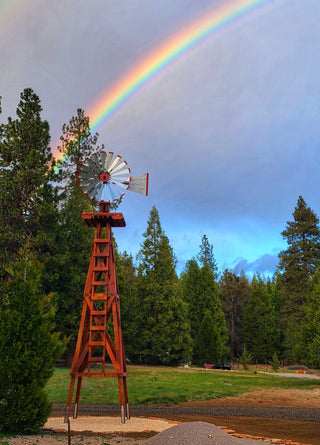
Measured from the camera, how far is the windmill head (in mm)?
12969

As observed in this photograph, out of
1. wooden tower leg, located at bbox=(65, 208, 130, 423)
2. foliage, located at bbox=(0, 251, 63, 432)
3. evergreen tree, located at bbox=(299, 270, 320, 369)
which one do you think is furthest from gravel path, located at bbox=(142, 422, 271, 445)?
evergreen tree, located at bbox=(299, 270, 320, 369)

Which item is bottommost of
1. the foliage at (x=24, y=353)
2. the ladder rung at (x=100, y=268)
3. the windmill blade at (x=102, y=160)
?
the foliage at (x=24, y=353)

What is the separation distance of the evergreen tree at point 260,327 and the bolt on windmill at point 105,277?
40.9m

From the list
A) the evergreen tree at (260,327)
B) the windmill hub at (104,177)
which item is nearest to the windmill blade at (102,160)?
the windmill hub at (104,177)

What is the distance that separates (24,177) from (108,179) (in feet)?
44.0

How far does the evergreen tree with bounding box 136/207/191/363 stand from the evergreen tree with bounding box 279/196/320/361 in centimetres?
1092

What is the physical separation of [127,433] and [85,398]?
7444 millimetres

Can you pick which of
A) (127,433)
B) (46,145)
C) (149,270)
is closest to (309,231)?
(149,270)

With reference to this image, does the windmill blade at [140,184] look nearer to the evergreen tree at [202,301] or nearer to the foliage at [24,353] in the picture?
the foliage at [24,353]

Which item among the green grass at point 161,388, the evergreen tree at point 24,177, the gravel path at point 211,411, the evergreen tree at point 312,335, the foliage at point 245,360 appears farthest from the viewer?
the foliage at point 245,360

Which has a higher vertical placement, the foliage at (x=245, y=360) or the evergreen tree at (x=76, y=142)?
the evergreen tree at (x=76, y=142)

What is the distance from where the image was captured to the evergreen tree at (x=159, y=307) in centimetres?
3462

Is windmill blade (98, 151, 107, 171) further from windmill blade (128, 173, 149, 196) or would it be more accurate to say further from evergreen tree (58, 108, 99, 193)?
evergreen tree (58, 108, 99, 193)

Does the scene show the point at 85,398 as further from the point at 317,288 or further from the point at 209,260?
the point at 209,260
